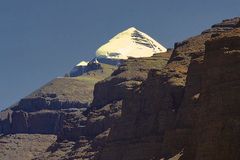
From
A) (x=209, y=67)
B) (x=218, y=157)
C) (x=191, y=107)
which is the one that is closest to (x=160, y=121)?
(x=191, y=107)

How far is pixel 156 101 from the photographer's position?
16450 cm

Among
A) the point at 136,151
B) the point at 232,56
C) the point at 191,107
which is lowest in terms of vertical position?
the point at 136,151

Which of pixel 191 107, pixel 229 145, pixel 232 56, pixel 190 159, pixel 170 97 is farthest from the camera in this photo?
pixel 170 97

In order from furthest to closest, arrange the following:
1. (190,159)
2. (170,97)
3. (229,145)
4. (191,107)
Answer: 1. (170,97)
2. (191,107)
3. (190,159)
4. (229,145)

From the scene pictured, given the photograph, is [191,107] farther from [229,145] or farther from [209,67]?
[229,145]

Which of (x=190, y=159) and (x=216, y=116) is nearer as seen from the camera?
(x=216, y=116)

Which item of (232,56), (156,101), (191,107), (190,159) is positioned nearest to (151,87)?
(156,101)

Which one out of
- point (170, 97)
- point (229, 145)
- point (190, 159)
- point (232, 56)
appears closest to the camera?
point (229, 145)

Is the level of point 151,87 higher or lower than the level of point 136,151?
higher

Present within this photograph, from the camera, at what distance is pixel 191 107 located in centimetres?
13475

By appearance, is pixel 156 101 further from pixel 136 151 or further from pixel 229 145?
pixel 229 145

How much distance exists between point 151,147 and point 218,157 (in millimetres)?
60723

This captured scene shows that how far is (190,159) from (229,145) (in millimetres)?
22236

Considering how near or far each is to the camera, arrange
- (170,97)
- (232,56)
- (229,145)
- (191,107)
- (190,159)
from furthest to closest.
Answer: (170,97)
(191,107)
(190,159)
(232,56)
(229,145)
